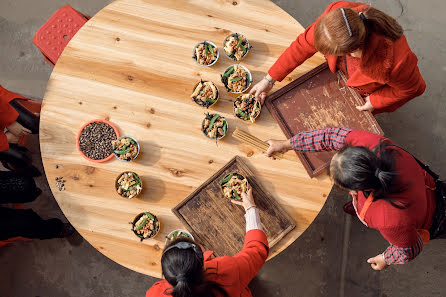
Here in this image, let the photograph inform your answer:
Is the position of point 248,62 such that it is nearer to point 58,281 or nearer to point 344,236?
point 344,236

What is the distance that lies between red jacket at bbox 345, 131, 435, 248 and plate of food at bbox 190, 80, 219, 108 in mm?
856

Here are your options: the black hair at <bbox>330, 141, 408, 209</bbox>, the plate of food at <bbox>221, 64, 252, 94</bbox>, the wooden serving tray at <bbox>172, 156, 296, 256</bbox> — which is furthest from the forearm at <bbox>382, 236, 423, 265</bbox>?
the plate of food at <bbox>221, 64, 252, 94</bbox>

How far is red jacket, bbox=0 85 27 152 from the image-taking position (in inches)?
93.7

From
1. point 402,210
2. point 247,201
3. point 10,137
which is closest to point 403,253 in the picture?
point 402,210

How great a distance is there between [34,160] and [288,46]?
264 cm

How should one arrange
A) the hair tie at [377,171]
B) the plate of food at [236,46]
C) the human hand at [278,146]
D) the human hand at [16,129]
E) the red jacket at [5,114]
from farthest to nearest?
the human hand at [16,129] → the red jacket at [5,114] → the plate of food at [236,46] → the human hand at [278,146] → the hair tie at [377,171]

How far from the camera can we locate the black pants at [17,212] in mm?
2588

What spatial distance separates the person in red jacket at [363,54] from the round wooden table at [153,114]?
0.18 metres

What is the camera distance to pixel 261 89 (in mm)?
2193

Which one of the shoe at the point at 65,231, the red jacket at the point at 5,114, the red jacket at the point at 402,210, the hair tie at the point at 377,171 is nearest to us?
the hair tie at the point at 377,171

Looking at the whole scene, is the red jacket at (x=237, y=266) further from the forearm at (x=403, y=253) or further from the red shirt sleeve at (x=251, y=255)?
the forearm at (x=403, y=253)

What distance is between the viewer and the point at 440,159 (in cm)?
329

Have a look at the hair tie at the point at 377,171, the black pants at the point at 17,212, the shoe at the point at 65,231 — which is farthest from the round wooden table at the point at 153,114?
the shoe at the point at 65,231

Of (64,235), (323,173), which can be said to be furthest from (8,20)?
(323,173)
